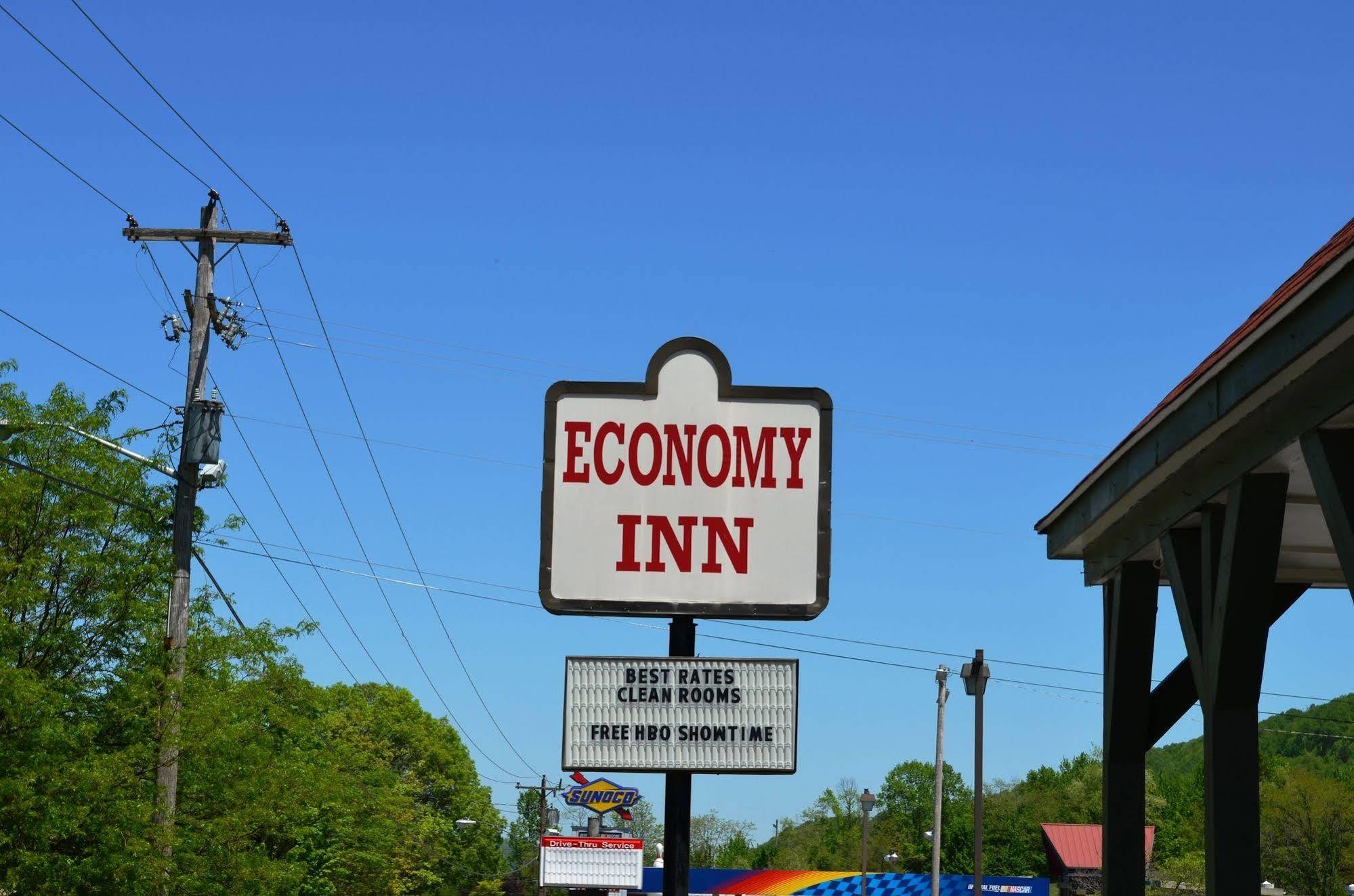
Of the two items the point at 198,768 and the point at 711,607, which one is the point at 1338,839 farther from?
the point at 711,607

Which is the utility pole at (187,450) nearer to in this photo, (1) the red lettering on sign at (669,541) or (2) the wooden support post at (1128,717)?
(2) the wooden support post at (1128,717)

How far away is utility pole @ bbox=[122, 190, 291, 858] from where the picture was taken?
27641 mm

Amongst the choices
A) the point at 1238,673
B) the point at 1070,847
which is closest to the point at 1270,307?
the point at 1238,673

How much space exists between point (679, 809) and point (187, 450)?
2341 cm

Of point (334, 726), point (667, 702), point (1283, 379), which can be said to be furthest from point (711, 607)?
point (334, 726)

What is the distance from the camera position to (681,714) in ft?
25.5

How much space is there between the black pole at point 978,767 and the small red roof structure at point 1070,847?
31.2 metres

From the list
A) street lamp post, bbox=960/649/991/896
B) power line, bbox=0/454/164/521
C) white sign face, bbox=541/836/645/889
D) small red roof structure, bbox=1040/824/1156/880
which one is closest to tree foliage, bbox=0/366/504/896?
power line, bbox=0/454/164/521

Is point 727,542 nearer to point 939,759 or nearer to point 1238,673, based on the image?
point 1238,673

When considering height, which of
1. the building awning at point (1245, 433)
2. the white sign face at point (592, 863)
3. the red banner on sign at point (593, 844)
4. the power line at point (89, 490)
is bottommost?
the white sign face at point (592, 863)

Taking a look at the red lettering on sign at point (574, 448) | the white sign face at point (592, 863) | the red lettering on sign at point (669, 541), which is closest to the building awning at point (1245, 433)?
the red lettering on sign at point (669, 541)

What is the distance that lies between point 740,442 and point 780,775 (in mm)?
1602

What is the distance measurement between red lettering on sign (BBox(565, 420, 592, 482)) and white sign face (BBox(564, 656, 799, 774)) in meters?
0.88

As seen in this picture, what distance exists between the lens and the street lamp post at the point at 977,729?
118 feet
